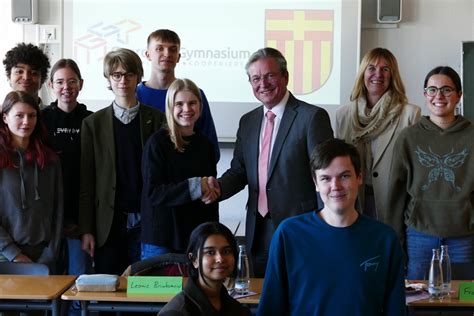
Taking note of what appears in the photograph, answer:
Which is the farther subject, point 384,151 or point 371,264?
point 384,151

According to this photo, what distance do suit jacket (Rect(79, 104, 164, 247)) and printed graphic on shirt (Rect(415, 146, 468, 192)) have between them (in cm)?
140

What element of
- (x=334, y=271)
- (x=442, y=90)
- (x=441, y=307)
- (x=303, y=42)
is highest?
(x=303, y=42)

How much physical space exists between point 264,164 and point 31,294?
4.12 ft

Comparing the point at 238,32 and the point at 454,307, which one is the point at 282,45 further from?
the point at 454,307

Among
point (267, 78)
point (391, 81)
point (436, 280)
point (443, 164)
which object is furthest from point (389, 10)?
point (436, 280)

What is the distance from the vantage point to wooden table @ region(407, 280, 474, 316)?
2811mm

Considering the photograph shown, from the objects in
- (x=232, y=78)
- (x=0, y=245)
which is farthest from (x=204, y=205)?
(x=232, y=78)

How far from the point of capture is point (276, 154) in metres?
3.41

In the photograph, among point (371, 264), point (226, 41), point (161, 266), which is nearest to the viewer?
point (371, 264)

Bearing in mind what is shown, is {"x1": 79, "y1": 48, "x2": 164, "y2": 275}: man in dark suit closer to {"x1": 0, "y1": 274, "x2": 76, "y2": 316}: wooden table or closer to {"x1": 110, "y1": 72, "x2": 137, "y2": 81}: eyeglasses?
{"x1": 110, "y1": 72, "x2": 137, "y2": 81}: eyeglasses

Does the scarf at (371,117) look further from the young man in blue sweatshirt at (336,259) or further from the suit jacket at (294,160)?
the young man in blue sweatshirt at (336,259)

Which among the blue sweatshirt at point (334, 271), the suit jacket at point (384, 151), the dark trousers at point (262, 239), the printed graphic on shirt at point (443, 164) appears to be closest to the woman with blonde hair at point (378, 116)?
the suit jacket at point (384, 151)

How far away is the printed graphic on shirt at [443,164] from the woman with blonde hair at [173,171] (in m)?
1.12

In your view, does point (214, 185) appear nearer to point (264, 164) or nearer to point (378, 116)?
point (264, 164)
